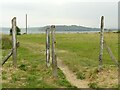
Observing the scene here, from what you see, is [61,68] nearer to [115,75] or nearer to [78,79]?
[78,79]

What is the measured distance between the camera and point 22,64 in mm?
21828

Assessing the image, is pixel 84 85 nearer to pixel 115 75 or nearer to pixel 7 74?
pixel 115 75

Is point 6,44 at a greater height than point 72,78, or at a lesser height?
greater

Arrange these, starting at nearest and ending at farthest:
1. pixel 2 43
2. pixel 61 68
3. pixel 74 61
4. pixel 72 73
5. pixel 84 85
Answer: pixel 84 85
pixel 72 73
pixel 61 68
pixel 74 61
pixel 2 43

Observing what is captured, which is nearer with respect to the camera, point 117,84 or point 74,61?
point 117,84

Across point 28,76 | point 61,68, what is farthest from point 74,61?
point 28,76

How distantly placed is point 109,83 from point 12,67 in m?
5.73

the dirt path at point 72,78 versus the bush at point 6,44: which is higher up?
the bush at point 6,44

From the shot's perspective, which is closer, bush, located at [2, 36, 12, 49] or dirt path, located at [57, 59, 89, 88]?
dirt path, located at [57, 59, 89, 88]

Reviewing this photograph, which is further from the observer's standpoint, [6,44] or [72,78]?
[6,44]

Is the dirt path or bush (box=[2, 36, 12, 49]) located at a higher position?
bush (box=[2, 36, 12, 49])

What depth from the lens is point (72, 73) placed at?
66.0ft

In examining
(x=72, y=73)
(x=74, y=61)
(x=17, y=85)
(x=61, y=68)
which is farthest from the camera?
(x=74, y=61)

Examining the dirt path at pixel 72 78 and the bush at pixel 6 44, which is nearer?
the dirt path at pixel 72 78
